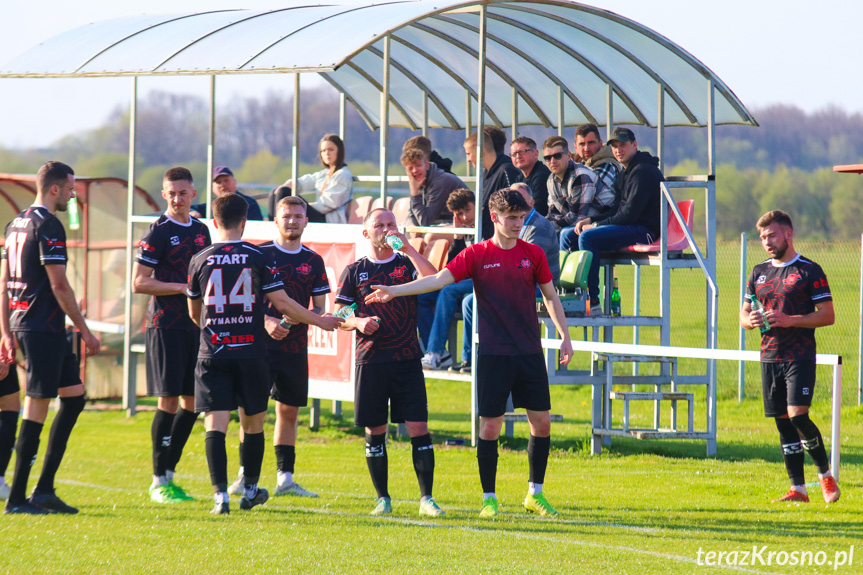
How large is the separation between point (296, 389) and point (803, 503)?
12.3ft

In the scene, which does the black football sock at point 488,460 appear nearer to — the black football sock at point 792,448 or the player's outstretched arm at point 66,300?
the black football sock at point 792,448

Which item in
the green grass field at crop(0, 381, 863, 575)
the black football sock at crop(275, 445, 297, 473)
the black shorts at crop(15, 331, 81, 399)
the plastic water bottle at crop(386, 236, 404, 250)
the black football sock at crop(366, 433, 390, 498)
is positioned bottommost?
the green grass field at crop(0, 381, 863, 575)

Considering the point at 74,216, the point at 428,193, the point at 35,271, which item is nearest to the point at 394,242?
the point at 35,271

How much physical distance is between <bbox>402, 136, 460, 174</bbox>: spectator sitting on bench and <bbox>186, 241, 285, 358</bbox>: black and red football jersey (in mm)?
4591

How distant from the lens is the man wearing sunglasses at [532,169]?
12016mm

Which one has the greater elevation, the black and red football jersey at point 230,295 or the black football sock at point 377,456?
the black and red football jersey at point 230,295

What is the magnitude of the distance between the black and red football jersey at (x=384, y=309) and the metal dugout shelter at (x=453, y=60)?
3.01 m

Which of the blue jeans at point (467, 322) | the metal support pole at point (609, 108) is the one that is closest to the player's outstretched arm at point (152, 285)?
the blue jeans at point (467, 322)

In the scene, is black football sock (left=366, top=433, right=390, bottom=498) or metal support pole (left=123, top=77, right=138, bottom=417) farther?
metal support pole (left=123, top=77, right=138, bottom=417)

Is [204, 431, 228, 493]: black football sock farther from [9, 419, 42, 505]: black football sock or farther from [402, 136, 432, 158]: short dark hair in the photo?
[402, 136, 432, 158]: short dark hair

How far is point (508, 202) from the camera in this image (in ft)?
24.0

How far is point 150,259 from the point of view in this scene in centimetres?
807

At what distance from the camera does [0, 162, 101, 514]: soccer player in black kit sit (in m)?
7.55

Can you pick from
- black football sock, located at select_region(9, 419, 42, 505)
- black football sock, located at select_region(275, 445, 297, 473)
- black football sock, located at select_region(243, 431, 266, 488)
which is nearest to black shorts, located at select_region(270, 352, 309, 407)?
black football sock, located at select_region(275, 445, 297, 473)
